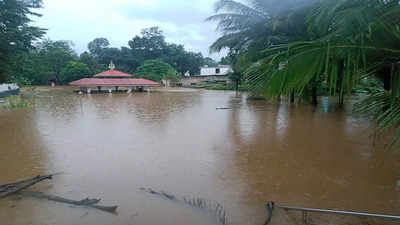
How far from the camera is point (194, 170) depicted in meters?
3.89

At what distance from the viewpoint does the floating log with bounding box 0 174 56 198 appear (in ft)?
9.99

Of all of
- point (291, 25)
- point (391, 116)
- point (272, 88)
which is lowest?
point (391, 116)

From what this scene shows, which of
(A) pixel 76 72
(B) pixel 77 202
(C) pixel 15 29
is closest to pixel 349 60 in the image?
(B) pixel 77 202

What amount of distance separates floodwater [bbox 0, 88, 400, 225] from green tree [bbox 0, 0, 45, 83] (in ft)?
32.0

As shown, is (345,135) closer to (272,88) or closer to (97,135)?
(272,88)

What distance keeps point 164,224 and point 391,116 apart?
82.6 inches

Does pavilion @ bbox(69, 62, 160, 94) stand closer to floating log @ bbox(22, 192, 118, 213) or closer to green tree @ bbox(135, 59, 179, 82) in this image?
green tree @ bbox(135, 59, 179, 82)

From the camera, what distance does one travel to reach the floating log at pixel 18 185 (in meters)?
3.04

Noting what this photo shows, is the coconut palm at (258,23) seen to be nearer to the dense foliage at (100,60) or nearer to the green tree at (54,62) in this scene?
the dense foliage at (100,60)

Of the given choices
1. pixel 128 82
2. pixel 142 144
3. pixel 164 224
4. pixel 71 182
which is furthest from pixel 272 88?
pixel 128 82

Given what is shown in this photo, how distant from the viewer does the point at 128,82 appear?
25297 mm

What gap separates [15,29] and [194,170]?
605 inches

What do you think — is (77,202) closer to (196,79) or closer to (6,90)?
(6,90)

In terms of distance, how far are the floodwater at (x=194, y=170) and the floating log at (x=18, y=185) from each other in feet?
0.30
